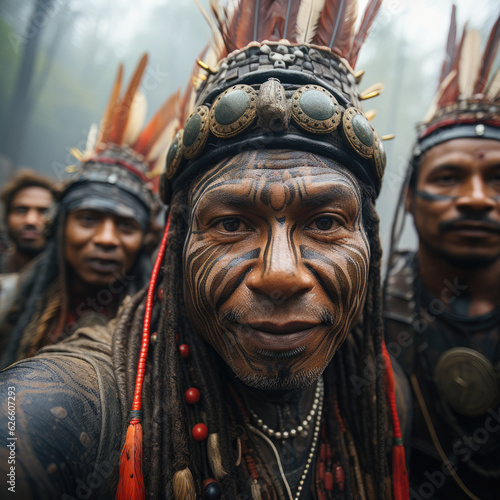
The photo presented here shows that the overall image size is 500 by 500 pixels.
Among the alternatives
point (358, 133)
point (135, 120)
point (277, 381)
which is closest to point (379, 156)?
point (358, 133)

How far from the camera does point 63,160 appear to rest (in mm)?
8547

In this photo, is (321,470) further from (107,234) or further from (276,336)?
(107,234)

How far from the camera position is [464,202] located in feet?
7.97

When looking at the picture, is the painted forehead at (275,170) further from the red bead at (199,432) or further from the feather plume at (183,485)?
the feather plume at (183,485)

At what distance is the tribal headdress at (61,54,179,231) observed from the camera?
3.10 metres

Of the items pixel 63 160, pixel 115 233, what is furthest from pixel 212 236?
pixel 63 160

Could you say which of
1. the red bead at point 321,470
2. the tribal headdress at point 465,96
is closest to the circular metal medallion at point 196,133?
the red bead at point 321,470

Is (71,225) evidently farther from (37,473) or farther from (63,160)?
(63,160)

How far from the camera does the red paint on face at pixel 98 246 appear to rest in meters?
3.00

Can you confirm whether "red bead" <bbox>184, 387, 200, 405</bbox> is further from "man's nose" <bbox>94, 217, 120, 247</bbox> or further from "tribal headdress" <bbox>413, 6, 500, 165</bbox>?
"tribal headdress" <bbox>413, 6, 500, 165</bbox>

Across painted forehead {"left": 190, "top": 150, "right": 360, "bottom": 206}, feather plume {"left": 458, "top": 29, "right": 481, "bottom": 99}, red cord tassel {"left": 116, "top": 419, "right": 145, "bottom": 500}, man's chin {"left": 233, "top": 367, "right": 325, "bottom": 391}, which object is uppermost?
feather plume {"left": 458, "top": 29, "right": 481, "bottom": 99}

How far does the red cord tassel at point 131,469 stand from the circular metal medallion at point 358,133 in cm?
135

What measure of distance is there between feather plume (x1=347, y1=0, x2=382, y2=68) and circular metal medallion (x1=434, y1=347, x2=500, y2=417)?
2.10 m

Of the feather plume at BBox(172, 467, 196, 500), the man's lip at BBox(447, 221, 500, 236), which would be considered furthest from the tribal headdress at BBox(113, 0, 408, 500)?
the man's lip at BBox(447, 221, 500, 236)
